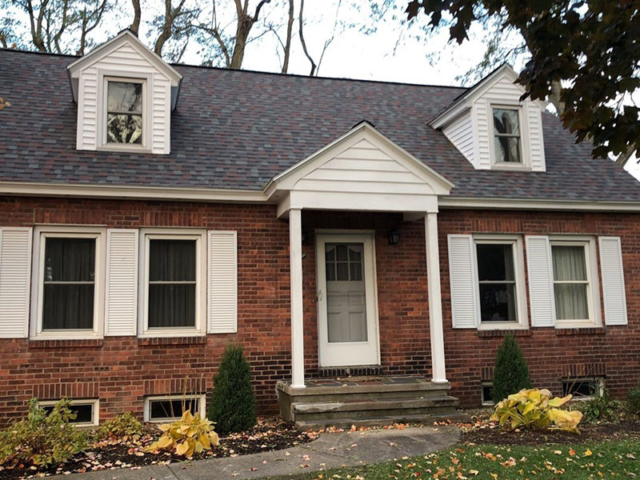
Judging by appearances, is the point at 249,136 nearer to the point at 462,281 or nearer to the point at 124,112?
the point at 124,112

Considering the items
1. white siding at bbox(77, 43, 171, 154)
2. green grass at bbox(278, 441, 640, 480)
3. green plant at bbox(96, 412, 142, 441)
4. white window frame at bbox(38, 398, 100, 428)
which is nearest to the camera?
green grass at bbox(278, 441, 640, 480)

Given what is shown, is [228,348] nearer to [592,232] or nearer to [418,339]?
[418,339]

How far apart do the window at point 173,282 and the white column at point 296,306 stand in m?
Answer: 1.49

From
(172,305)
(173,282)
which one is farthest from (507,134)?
(172,305)

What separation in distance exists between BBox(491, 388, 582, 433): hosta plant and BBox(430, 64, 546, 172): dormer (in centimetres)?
467

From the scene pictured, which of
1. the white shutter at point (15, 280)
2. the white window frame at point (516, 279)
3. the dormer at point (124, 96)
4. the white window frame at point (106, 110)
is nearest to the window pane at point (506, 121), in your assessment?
the white window frame at point (516, 279)

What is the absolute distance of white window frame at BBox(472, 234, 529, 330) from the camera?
10305 millimetres

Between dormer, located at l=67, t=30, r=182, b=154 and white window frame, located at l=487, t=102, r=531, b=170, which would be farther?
white window frame, located at l=487, t=102, r=531, b=170

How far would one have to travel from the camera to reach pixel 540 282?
10.5 m

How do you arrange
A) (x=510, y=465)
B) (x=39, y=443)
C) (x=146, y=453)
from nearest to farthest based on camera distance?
(x=510, y=465) → (x=39, y=443) → (x=146, y=453)

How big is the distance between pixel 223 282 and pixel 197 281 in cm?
40

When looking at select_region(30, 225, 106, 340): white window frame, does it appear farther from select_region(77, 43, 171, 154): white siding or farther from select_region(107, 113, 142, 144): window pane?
select_region(107, 113, 142, 144): window pane

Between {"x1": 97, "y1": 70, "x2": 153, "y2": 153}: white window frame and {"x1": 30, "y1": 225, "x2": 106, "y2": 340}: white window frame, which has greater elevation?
{"x1": 97, "y1": 70, "x2": 153, "y2": 153}: white window frame

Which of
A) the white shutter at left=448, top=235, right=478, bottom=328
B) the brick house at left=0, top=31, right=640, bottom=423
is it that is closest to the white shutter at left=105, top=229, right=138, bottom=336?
the brick house at left=0, top=31, right=640, bottom=423
